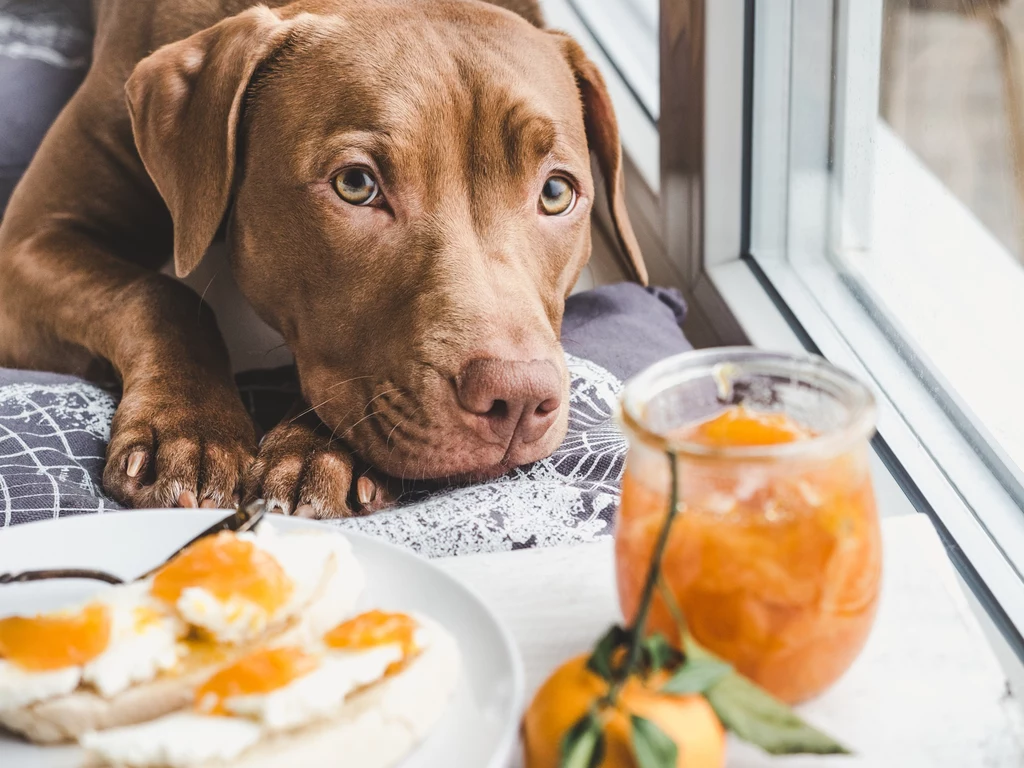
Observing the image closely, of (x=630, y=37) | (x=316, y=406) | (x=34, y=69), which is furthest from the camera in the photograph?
(x=630, y=37)

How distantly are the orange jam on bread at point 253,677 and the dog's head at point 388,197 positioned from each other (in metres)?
0.77

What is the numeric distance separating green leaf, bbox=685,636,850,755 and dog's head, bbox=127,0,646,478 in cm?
83

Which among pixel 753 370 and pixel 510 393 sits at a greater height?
pixel 753 370

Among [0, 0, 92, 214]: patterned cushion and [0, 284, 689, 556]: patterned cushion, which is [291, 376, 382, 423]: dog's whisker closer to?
[0, 284, 689, 556]: patterned cushion

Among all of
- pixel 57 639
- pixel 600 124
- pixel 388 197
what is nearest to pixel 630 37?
pixel 600 124

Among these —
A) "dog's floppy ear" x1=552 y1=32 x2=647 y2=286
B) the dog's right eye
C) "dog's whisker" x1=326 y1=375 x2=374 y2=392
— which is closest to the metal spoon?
"dog's whisker" x1=326 y1=375 x2=374 y2=392

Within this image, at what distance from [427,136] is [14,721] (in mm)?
1068

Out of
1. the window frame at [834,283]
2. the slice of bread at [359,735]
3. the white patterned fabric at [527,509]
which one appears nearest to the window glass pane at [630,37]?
the window frame at [834,283]

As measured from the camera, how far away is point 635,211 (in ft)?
9.17

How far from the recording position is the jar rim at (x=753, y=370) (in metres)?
0.71

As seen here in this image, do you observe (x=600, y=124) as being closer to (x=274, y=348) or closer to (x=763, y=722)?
(x=274, y=348)

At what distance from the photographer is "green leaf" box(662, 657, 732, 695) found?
66 cm

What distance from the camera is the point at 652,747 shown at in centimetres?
63

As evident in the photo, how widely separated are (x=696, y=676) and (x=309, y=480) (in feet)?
3.14
